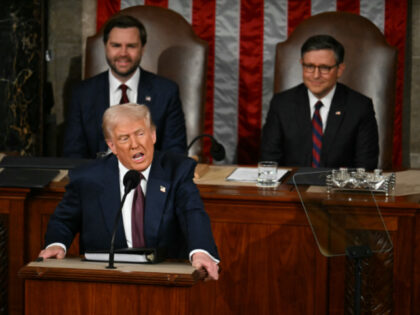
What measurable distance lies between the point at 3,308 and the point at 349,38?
300 cm

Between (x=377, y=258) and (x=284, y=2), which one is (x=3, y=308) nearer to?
(x=377, y=258)

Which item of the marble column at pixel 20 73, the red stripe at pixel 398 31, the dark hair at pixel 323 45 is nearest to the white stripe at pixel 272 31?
the red stripe at pixel 398 31

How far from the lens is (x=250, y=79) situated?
5844 millimetres

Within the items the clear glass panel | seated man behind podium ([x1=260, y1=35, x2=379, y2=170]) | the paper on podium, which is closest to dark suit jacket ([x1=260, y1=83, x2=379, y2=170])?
seated man behind podium ([x1=260, y1=35, x2=379, y2=170])

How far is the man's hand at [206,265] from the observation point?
2484mm

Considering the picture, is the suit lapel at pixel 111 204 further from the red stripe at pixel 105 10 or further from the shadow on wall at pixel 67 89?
the shadow on wall at pixel 67 89

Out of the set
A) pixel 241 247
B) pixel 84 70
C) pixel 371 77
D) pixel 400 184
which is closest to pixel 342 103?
pixel 371 77

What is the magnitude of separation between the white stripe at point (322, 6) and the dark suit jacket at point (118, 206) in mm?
3097

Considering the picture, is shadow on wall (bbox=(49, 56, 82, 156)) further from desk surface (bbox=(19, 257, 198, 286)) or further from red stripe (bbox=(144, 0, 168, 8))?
desk surface (bbox=(19, 257, 198, 286))

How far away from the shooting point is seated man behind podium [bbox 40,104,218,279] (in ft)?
9.08

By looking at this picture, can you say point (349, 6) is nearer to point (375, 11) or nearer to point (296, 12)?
point (375, 11)

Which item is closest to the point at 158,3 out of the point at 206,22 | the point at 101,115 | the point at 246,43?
the point at 206,22

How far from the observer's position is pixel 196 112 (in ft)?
17.6

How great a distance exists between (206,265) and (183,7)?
3.62 m
